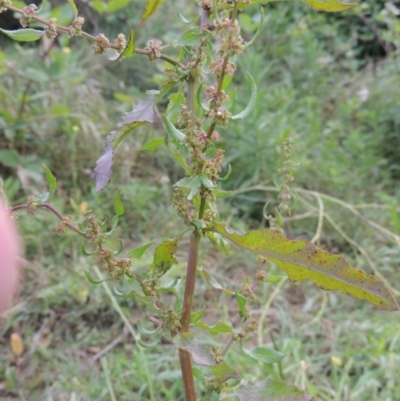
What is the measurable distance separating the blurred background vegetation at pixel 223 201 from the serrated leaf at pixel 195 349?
26 cm

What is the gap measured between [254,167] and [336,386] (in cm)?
98

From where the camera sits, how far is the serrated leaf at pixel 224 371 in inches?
21.7

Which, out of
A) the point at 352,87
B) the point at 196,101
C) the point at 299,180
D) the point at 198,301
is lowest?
the point at 198,301

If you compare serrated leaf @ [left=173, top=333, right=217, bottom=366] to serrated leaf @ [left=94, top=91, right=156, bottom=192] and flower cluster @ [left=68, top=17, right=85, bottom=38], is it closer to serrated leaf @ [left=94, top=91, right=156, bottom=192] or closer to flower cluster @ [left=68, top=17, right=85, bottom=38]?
serrated leaf @ [left=94, top=91, right=156, bottom=192]

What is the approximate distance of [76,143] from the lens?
1.96m

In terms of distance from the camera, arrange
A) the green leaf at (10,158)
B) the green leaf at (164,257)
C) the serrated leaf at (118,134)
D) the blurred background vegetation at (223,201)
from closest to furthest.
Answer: the serrated leaf at (118,134) < the green leaf at (164,257) < the blurred background vegetation at (223,201) < the green leaf at (10,158)

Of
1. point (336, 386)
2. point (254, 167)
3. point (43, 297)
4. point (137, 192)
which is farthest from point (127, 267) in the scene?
point (254, 167)

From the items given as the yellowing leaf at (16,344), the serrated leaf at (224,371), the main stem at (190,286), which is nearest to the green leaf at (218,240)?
the main stem at (190,286)

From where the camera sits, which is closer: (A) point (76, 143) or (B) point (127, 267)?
(B) point (127, 267)

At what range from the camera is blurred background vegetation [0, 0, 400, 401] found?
1212 millimetres

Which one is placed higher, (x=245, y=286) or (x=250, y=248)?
(x=250, y=248)

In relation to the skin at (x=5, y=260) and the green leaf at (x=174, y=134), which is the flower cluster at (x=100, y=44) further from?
the skin at (x=5, y=260)

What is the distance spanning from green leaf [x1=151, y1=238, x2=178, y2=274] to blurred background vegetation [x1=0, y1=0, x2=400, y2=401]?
7.7 inches

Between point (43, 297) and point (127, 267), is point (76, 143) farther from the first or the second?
point (127, 267)
